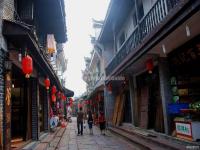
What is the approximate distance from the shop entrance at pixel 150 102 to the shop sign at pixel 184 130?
2.21 m

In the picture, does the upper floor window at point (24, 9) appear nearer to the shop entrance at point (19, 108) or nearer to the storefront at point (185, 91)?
the shop entrance at point (19, 108)

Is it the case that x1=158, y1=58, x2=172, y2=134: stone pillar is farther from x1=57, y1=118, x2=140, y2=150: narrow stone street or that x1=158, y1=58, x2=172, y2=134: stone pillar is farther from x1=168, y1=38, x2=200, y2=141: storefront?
x1=57, y1=118, x2=140, y2=150: narrow stone street

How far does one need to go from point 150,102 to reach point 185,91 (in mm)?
3547

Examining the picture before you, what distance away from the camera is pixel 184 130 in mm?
8602

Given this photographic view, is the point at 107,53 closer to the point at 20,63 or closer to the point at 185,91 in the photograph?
the point at 185,91

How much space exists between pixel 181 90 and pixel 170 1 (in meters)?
3.51

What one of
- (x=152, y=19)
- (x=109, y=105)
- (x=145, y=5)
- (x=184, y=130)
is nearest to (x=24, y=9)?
(x=152, y=19)

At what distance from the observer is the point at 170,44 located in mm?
9195

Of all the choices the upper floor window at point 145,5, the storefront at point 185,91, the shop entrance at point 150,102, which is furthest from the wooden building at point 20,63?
the storefront at point 185,91

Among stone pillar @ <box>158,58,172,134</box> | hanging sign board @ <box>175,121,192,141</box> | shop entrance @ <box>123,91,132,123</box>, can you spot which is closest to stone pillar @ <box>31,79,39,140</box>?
stone pillar @ <box>158,58,172,134</box>

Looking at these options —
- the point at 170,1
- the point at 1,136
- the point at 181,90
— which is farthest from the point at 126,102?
the point at 1,136

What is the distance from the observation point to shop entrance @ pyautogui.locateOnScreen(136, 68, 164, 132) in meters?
11.9

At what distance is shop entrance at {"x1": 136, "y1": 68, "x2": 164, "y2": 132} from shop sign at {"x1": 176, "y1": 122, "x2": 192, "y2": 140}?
221cm

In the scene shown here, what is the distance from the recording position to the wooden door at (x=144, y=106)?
44.3 ft
